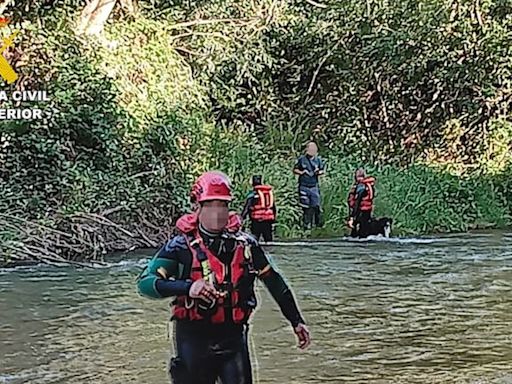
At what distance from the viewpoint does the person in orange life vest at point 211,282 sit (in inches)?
189

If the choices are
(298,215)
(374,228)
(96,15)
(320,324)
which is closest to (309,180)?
(298,215)

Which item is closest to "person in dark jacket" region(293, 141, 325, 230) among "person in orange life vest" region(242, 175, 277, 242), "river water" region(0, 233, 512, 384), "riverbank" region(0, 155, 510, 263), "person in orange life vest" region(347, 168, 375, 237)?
"riverbank" region(0, 155, 510, 263)

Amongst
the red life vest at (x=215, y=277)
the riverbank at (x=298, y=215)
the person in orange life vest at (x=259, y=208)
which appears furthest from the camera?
the person in orange life vest at (x=259, y=208)

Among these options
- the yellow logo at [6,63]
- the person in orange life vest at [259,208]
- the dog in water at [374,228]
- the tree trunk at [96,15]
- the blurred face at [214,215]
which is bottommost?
the blurred face at [214,215]

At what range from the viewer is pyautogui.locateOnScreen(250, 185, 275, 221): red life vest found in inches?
619

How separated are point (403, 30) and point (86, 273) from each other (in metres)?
11.9

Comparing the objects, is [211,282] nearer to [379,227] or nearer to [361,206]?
[361,206]

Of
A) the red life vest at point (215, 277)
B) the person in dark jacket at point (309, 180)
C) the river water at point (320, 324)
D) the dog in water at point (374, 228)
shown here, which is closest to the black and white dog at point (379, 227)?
the dog in water at point (374, 228)

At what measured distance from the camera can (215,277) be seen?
476cm

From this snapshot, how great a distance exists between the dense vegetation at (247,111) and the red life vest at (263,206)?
146cm

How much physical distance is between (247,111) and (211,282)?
1878 cm

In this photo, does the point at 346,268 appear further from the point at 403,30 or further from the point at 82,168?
the point at 403,30

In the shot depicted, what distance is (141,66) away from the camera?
1814 cm

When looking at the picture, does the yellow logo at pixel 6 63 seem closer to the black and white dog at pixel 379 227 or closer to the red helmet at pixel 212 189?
the black and white dog at pixel 379 227
